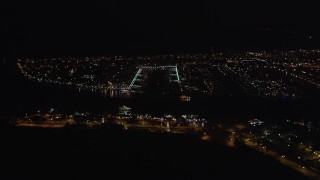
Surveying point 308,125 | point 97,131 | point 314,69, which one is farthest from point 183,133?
point 314,69

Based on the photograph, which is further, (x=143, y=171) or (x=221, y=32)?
(x=221, y=32)

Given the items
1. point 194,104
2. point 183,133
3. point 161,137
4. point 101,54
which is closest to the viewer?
point 161,137

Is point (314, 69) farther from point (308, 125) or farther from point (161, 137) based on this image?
point (161, 137)

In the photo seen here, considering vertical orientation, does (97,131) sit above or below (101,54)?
below

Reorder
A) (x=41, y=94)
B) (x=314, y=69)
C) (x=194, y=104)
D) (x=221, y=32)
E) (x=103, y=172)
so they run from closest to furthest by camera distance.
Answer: (x=103, y=172) < (x=194, y=104) < (x=41, y=94) < (x=314, y=69) < (x=221, y=32)

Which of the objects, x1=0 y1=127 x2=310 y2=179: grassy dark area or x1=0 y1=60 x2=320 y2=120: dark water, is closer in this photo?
x1=0 y1=127 x2=310 y2=179: grassy dark area

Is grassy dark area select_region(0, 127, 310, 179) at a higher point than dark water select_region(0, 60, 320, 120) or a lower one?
lower
